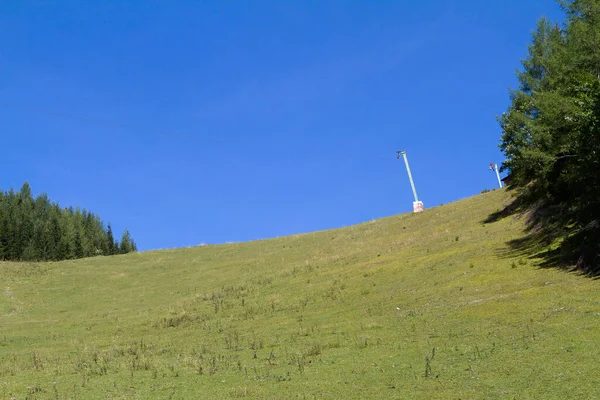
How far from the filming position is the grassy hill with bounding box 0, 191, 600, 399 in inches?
614

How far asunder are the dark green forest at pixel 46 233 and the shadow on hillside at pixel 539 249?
4520 inches

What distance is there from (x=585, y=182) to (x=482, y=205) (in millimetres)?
33332

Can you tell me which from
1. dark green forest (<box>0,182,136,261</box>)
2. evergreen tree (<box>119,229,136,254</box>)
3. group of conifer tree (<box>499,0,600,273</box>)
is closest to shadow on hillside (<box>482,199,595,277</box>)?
group of conifer tree (<box>499,0,600,273</box>)

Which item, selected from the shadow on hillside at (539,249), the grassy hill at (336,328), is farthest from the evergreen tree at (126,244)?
the shadow on hillside at (539,249)

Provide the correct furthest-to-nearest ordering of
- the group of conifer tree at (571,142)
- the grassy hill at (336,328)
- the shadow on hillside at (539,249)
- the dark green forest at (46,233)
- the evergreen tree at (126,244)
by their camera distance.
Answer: the evergreen tree at (126,244) < the dark green forest at (46,233) < the shadow on hillside at (539,249) < the group of conifer tree at (571,142) < the grassy hill at (336,328)

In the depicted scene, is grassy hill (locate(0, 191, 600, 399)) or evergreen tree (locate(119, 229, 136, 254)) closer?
grassy hill (locate(0, 191, 600, 399))

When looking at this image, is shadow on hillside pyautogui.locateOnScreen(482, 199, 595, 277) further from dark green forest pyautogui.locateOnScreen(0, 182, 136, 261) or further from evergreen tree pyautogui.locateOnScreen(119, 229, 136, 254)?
evergreen tree pyautogui.locateOnScreen(119, 229, 136, 254)

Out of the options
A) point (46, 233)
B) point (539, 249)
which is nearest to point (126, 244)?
point (46, 233)

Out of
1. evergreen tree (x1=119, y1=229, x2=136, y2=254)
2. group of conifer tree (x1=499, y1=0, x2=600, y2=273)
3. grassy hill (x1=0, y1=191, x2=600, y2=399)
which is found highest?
evergreen tree (x1=119, y1=229, x2=136, y2=254)

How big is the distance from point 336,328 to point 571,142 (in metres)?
18.4

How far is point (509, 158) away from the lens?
1970 inches

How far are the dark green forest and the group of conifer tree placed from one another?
379 feet

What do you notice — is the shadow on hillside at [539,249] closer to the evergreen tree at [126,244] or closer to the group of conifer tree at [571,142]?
the group of conifer tree at [571,142]

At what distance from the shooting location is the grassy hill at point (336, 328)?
15.6 meters
